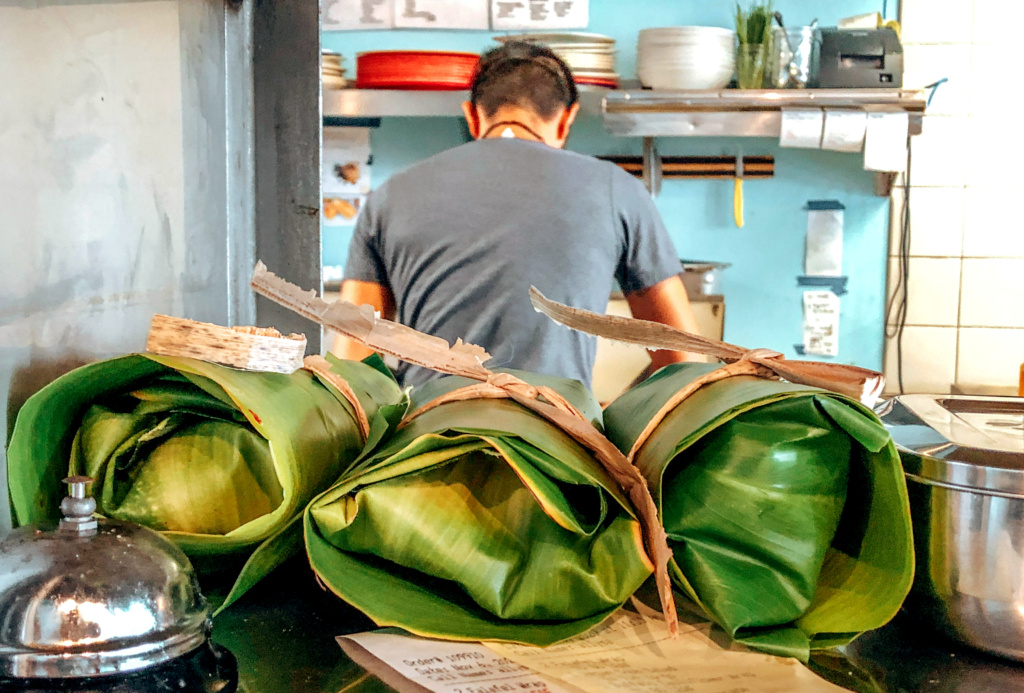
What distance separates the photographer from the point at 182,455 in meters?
0.65

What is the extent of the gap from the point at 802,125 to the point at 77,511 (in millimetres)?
2467

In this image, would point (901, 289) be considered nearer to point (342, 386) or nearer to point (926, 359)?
point (926, 359)

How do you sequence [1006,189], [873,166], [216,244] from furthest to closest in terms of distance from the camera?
[1006,189] → [873,166] → [216,244]

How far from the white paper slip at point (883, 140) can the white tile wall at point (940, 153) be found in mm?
382

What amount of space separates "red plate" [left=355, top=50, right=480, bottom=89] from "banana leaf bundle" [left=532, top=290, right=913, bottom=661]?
2.27m

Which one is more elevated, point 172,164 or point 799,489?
point 172,164

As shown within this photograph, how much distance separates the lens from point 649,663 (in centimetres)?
58

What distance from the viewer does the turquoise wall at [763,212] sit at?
304 centimetres

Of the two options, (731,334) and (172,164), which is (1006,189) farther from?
(172,164)

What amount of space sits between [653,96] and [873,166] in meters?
0.64

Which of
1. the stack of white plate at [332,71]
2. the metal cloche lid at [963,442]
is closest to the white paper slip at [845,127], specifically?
the stack of white plate at [332,71]

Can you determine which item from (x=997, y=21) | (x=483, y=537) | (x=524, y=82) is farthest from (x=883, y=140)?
(x=483, y=537)

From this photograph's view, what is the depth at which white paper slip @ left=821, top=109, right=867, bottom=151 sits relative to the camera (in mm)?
2646

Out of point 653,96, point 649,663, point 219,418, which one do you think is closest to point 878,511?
Answer: point 649,663
